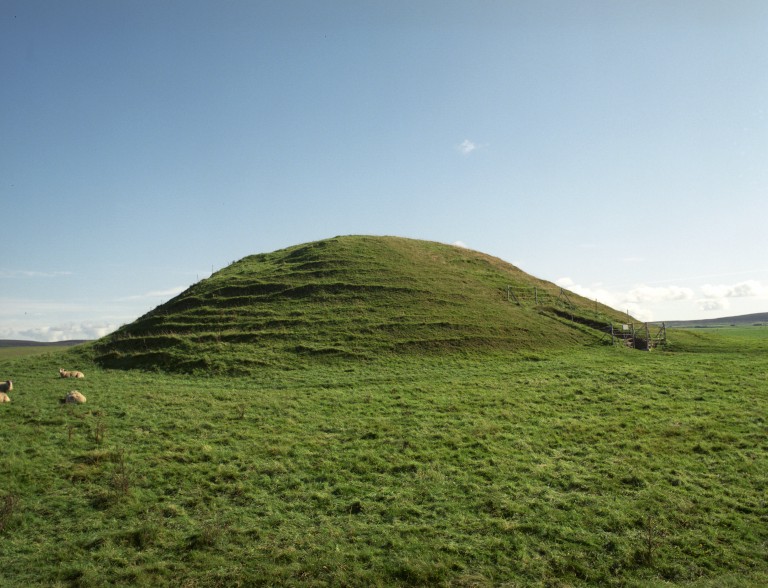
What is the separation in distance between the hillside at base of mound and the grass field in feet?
28.8

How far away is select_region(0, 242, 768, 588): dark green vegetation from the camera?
1113cm

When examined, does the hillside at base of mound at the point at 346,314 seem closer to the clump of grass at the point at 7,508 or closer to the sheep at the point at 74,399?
the sheep at the point at 74,399

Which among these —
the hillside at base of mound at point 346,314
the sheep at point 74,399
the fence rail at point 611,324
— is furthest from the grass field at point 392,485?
the fence rail at point 611,324

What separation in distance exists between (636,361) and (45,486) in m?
33.7

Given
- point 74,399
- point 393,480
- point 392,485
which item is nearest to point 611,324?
point 393,480

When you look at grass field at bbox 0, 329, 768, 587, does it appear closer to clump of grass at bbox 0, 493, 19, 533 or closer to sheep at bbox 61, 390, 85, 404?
clump of grass at bbox 0, 493, 19, 533

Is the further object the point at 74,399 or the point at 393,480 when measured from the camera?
the point at 74,399

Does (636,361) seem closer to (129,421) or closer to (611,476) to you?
(611,476)

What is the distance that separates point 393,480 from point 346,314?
26683 mm

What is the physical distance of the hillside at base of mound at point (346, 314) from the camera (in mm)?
36094

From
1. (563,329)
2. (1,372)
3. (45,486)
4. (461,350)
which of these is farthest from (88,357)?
(563,329)

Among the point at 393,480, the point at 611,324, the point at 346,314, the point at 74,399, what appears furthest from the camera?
the point at 611,324

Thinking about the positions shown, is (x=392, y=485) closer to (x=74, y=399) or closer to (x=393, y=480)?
(x=393, y=480)

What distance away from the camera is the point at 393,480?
15.6m
